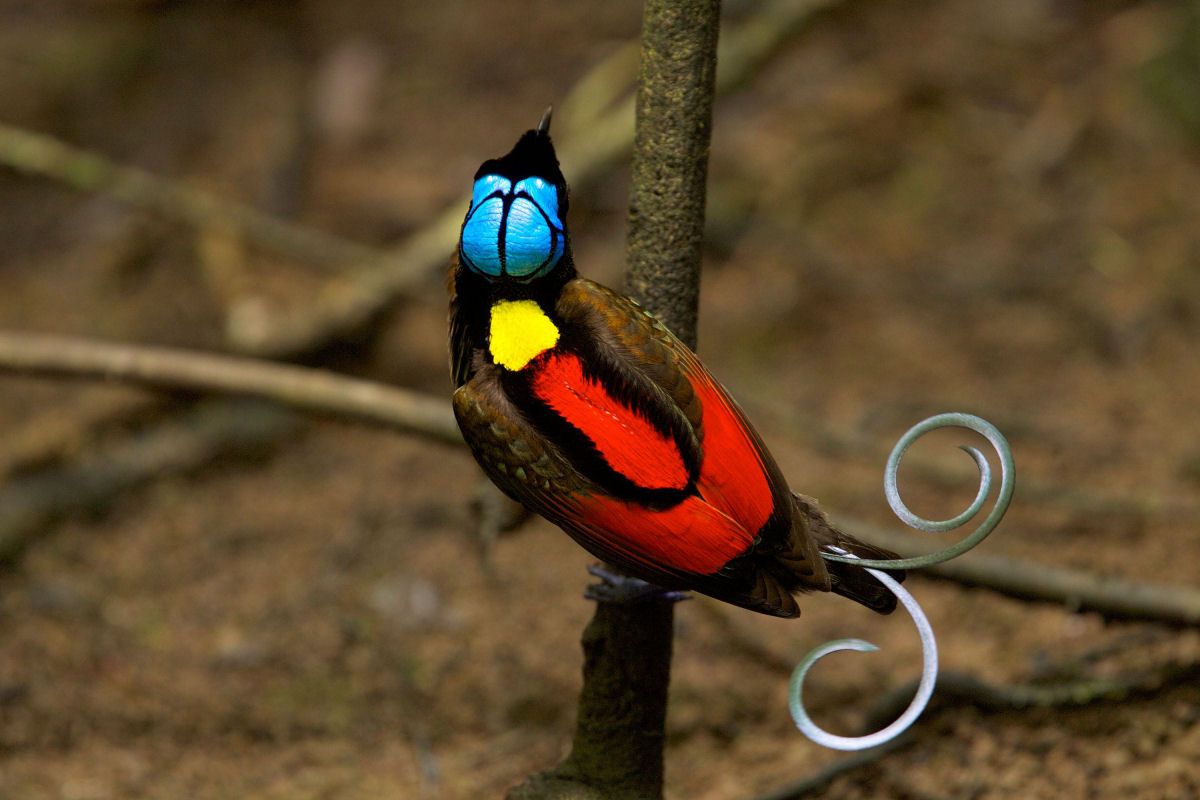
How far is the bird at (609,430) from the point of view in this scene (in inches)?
51.3

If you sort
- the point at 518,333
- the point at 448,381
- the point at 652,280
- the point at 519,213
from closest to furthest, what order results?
the point at 519,213
the point at 518,333
the point at 652,280
the point at 448,381

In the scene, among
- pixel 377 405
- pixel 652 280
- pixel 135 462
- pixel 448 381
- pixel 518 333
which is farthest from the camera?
pixel 448 381

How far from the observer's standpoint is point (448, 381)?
4062 millimetres

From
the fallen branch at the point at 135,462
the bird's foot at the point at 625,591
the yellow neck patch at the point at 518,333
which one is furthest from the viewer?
the fallen branch at the point at 135,462

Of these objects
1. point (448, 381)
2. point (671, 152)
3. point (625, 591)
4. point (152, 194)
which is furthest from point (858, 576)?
point (152, 194)

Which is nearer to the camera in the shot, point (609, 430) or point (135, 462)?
point (609, 430)

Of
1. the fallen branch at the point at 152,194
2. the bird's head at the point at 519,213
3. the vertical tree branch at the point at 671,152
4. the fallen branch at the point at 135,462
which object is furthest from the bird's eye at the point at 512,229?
the fallen branch at the point at 152,194

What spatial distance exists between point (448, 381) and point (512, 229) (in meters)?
2.81

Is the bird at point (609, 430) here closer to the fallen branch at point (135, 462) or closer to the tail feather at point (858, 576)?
the tail feather at point (858, 576)

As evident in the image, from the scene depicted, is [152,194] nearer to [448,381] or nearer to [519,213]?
[448,381]

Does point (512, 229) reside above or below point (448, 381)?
below

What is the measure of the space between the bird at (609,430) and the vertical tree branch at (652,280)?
0.14 m

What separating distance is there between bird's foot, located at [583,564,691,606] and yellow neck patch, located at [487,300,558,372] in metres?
0.37

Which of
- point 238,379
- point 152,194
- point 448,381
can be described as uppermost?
point 152,194
